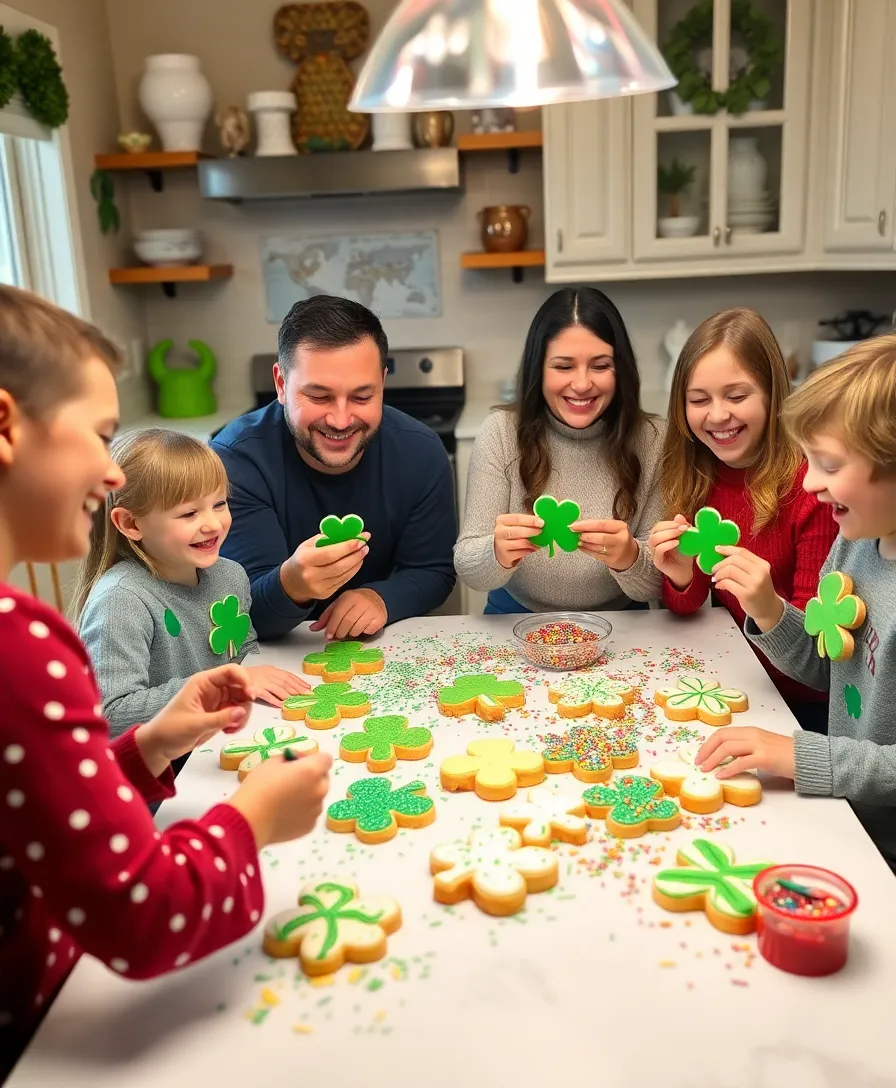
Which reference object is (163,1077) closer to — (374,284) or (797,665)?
(797,665)

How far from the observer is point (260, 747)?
4.67 ft

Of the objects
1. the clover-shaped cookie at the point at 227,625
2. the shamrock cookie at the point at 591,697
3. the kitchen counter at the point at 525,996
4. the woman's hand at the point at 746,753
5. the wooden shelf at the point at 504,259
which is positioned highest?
the wooden shelf at the point at 504,259

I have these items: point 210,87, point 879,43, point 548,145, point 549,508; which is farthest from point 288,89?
point 549,508

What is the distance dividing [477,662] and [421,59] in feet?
3.00

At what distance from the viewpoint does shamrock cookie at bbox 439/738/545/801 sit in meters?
1.29

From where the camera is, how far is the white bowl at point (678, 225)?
11.2 ft

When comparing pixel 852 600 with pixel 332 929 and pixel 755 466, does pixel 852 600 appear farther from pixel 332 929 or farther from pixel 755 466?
pixel 332 929

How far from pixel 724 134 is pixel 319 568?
7.71 ft

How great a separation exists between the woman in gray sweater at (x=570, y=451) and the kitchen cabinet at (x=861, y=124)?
1.51 m

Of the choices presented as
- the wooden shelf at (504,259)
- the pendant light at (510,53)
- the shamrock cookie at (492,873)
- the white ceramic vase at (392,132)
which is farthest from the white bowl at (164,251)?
the shamrock cookie at (492,873)

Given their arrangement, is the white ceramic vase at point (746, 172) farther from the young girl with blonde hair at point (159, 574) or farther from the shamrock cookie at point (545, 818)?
the shamrock cookie at point (545, 818)

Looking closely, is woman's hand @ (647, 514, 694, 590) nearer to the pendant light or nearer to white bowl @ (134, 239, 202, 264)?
the pendant light

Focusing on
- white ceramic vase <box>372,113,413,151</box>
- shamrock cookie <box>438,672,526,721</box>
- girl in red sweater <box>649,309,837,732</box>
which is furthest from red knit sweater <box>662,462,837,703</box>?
white ceramic vase <box>372,113,413,151</box>

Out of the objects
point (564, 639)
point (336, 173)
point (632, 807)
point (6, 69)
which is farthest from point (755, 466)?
point (6, 69)
